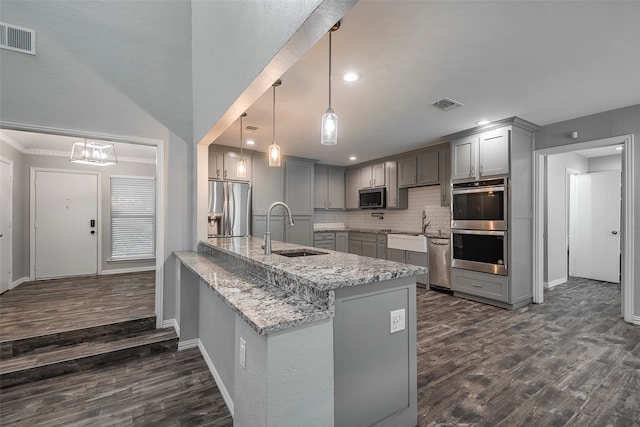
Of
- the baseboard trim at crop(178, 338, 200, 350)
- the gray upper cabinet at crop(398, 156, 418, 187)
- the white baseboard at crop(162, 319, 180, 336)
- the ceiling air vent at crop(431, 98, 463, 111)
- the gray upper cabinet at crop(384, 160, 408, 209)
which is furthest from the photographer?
the gray upper cabinet at crop(384, 160, 408, 209)

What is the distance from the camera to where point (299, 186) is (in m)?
5.85

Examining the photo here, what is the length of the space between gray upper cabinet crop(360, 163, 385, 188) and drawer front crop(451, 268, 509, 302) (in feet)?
7.88

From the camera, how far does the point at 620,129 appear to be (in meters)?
3.33

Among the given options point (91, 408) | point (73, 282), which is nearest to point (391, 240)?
point (91, 408)

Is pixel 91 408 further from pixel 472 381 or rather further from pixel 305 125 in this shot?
pixel 305 125

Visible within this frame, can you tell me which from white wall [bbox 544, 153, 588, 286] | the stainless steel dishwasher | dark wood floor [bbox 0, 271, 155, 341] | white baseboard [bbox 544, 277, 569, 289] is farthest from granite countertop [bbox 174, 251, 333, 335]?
white baseboard [bbox 544, 277, 569, 289]

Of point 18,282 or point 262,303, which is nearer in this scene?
point 262,303

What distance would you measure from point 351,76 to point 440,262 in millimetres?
3363

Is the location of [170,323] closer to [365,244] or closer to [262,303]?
[262,303]

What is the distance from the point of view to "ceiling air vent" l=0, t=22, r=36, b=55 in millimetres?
2400

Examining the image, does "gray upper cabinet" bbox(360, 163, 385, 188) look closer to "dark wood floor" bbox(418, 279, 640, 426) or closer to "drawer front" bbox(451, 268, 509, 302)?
"drawer front" bbox(451, 268, 509, 302)

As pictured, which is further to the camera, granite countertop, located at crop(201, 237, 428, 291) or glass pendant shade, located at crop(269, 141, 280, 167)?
glass pendant shade, located at crop(269, 141, 280, 167)

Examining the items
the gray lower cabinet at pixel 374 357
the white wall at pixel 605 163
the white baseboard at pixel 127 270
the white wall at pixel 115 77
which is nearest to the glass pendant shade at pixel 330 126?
the gray lower cabinet at pixel 374 357

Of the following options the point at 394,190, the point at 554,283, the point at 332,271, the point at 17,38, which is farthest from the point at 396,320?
the point at 554,283
